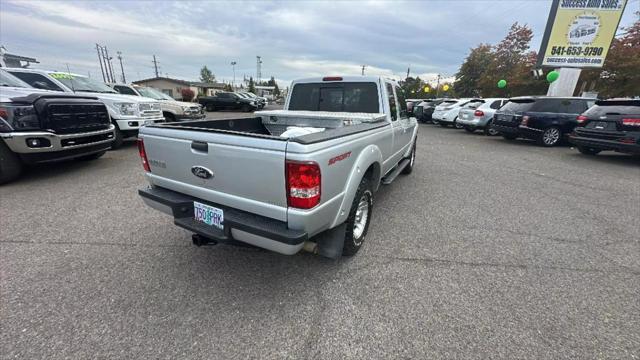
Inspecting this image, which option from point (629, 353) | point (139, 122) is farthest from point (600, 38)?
point (139, 122)

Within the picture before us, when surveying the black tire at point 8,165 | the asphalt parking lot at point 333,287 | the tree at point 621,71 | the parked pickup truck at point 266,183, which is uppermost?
the tree at point 621,71

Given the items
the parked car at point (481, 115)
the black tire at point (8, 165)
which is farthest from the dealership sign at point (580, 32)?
the black tire at point (8, 165)

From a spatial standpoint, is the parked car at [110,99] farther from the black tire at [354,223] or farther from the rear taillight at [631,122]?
the rear taillight at [631,122]

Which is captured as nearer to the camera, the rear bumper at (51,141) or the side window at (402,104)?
the rear bumper at (51,141)

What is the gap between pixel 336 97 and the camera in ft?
13.7

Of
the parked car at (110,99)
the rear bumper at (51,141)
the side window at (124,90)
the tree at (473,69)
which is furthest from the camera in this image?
the tree at (473,69)

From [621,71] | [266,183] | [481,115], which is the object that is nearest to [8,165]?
[266,183]

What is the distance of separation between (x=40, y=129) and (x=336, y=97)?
4959 mm

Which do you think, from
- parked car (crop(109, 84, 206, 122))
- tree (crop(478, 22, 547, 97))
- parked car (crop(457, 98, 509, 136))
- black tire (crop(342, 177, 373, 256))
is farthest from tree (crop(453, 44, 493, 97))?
black tire (crop(342, 177, 373, 256))

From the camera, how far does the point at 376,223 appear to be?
3740 mm

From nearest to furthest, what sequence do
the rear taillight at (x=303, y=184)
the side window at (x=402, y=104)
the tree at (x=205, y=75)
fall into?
1. the rear taillight at (x=303, y=184)
2. the side window at (x=402, y=104)
3. the tree at (x=205, y=75)

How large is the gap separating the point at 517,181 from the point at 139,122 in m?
9.32

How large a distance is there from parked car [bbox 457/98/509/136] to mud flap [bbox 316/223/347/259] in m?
11.9

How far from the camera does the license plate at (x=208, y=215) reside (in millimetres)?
A: 2188
